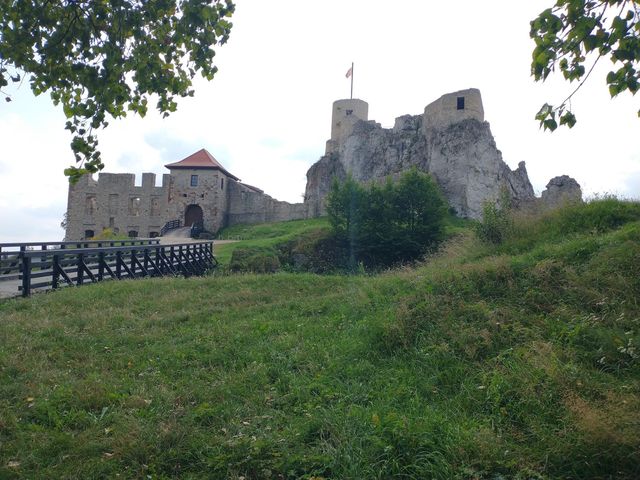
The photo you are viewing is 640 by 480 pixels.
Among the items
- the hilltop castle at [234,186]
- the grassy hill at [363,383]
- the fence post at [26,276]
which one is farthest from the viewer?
the hilltop castle at [234,186]

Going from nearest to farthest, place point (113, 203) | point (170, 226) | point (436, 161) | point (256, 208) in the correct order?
point (436, 161) → point (170, 226) → point (113, 203) → point (256, 208)

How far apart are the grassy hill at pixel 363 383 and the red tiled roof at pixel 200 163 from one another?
35178 millimetres

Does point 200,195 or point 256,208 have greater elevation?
point 200,195

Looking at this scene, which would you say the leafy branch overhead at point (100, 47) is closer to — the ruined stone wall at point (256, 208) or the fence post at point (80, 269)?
the fence post at point (80, 269)

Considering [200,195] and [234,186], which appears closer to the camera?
[200,195]

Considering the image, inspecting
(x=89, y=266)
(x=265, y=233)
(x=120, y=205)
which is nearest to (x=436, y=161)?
(x=265, y=233)

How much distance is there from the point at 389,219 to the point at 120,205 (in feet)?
87.2

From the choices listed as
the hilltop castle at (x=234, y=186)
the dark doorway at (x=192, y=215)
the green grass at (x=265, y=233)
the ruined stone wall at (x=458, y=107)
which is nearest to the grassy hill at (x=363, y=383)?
the green grass at (x=265, y=233)

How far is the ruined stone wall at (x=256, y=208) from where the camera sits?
40938 millimetres

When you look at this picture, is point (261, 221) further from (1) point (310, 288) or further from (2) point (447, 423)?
(2) point (447, 423)

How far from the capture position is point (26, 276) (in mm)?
10547

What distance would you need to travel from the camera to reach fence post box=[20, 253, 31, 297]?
10.5 metres

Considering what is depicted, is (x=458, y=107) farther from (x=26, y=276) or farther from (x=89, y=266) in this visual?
(x=26, y=276)

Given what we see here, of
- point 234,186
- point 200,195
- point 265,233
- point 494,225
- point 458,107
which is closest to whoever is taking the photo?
point 494,225
